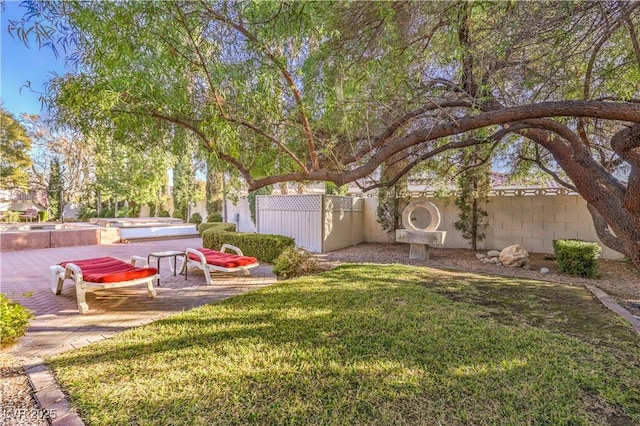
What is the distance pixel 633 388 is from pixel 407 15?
4.99 metres

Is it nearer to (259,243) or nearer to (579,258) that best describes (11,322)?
(259,243)

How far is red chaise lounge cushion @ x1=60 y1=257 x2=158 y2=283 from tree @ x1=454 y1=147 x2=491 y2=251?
8.92m

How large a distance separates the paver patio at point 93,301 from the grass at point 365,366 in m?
0.47

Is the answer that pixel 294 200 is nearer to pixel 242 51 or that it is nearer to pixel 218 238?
pixel 218 238

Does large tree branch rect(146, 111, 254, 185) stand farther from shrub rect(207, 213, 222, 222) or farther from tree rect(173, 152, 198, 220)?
tree rect(173, 152, 198, 220)

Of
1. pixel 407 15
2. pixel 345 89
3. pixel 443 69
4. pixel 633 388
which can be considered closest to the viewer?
pixel 633 388

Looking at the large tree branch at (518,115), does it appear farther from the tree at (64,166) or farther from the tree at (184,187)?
the tree at (64,166)

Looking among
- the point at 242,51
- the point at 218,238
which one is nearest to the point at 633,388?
the point at 242,51

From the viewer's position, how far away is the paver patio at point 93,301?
3.59m

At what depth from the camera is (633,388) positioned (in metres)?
2.58

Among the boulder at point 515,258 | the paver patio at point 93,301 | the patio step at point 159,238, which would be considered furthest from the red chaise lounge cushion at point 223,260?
the patio step at point 159,238

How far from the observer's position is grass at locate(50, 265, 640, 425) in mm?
2260

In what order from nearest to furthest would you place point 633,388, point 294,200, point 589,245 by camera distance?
point 633,388, point 589,245, point 294,200

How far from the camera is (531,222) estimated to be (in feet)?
31.3
